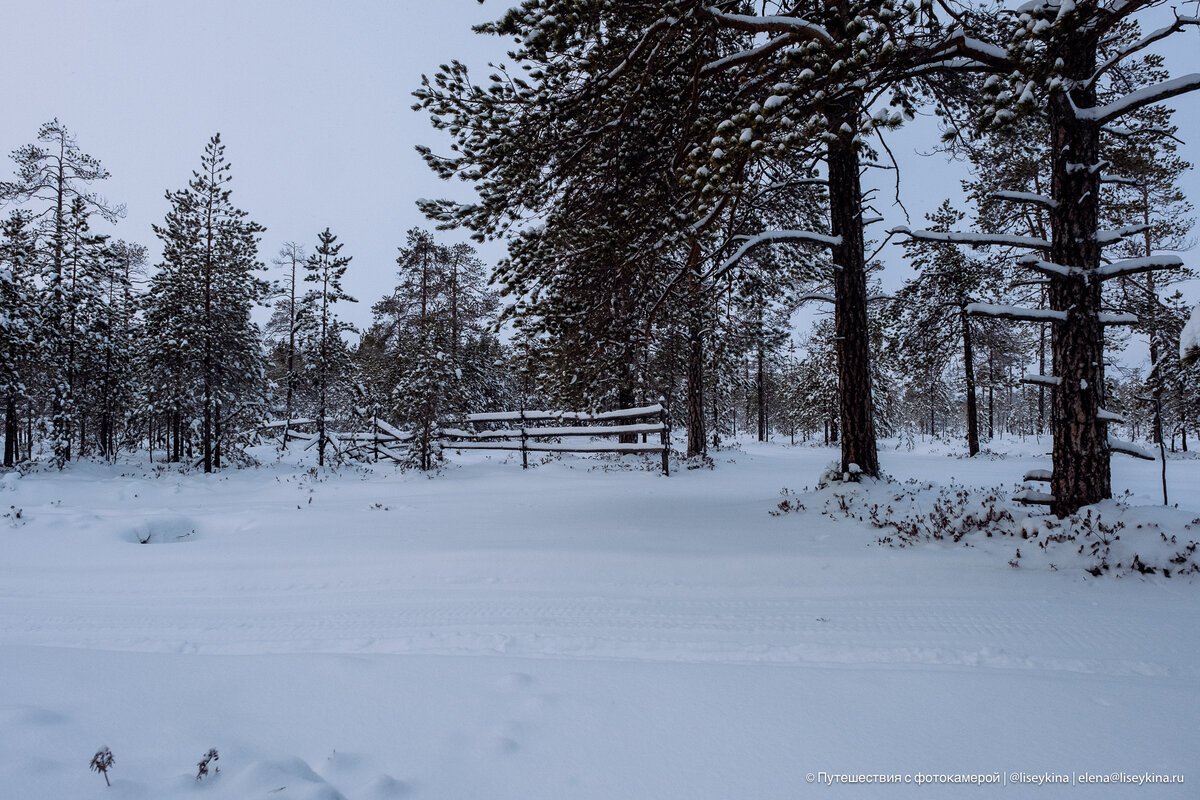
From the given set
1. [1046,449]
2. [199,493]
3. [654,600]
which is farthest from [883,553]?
[1046,449]

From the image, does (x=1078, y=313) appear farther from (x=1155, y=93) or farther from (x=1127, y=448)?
(x=1155, y=93)

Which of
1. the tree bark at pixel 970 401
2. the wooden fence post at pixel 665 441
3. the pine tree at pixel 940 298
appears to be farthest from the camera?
the tree bark at pixel 970 401

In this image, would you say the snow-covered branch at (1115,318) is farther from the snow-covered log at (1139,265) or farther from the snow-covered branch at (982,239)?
the snow-covered branch at (982,239)

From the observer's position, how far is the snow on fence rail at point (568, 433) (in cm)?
1295

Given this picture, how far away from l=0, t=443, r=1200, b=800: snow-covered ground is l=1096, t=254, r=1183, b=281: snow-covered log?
7.82ft

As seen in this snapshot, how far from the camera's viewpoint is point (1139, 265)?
5289 millimetres

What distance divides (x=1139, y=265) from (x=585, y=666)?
665 centimetres

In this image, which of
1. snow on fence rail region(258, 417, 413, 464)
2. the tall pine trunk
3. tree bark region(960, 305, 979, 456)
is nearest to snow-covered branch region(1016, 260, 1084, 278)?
snow on fence rail region(258, 417, 413, 464)

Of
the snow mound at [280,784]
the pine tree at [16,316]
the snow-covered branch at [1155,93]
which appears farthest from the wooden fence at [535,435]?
the snow mound at [280,784]

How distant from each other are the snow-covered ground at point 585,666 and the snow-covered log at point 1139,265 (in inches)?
93.8

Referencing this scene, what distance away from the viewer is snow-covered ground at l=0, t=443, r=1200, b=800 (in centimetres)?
199

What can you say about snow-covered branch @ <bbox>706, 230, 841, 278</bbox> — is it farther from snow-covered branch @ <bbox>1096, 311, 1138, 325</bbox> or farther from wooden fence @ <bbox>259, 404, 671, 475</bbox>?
wooden fence @ <bbox>259, 404, 671, 475</bbox>

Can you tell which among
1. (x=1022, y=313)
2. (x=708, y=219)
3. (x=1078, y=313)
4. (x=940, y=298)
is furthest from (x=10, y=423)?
(x=940, y=298)

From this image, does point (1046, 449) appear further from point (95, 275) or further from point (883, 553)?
point (95, 275)
